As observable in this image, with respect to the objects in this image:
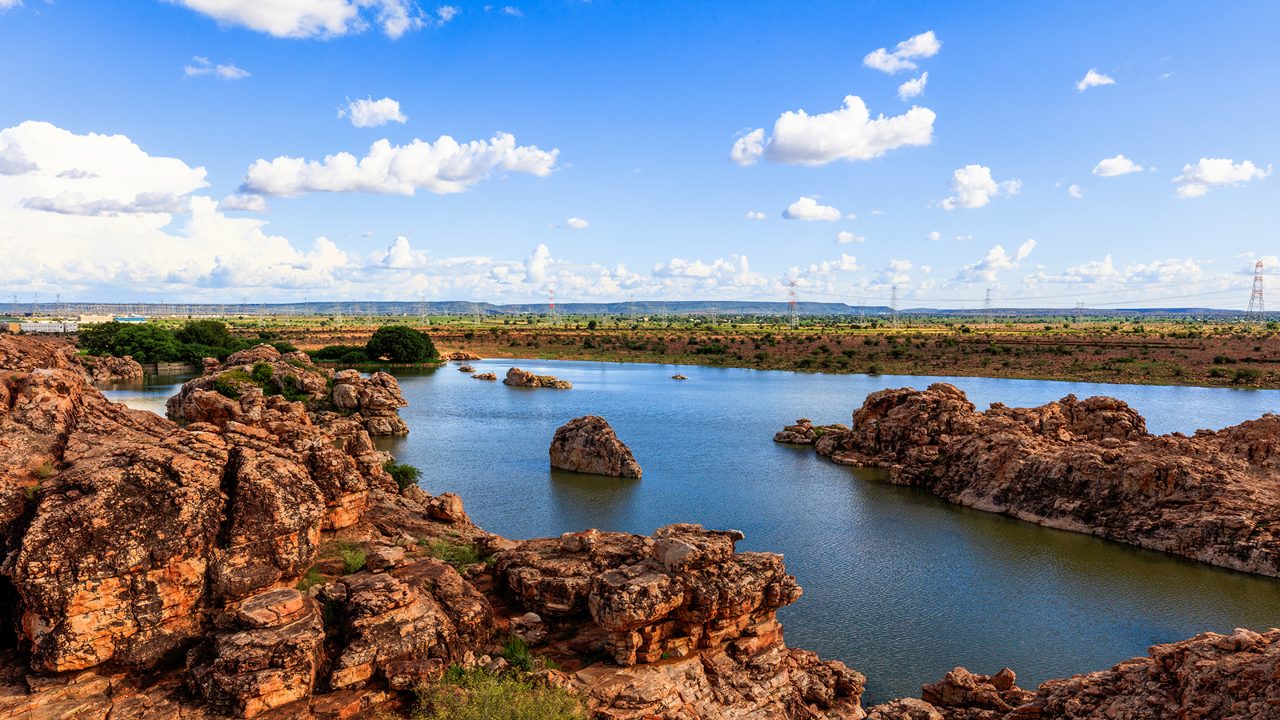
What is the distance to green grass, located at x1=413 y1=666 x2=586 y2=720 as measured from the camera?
Result: 13.5 metres

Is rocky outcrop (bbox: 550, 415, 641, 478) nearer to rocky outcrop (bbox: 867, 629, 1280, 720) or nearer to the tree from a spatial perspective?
rocky outcrop (bbox: 867, 629, 1280, 720)

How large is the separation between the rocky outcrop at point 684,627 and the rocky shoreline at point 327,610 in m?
0.05

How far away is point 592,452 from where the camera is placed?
4628 centimetres

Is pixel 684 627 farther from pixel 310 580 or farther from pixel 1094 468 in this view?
pixel 1094 468

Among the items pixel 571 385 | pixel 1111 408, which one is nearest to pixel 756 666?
pixel 1111 408

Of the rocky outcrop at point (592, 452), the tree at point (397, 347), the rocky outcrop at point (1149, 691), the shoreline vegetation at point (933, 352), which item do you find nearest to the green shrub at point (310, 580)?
the rocky outcrop at point (1149, 691)

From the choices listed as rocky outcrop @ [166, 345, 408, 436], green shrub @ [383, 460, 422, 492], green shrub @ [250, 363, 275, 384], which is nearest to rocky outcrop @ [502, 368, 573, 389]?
rocky outcrop @ [166, 345, 408, 436]

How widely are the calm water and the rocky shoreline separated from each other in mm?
4294

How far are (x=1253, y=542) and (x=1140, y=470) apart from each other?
628cm

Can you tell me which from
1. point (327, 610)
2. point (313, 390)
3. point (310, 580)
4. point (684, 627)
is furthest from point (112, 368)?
point (684, 627)

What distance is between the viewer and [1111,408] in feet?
163

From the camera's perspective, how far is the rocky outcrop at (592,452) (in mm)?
45719

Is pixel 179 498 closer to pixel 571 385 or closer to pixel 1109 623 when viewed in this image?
pixel 1109 623

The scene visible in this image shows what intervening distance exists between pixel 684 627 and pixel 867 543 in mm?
19362
